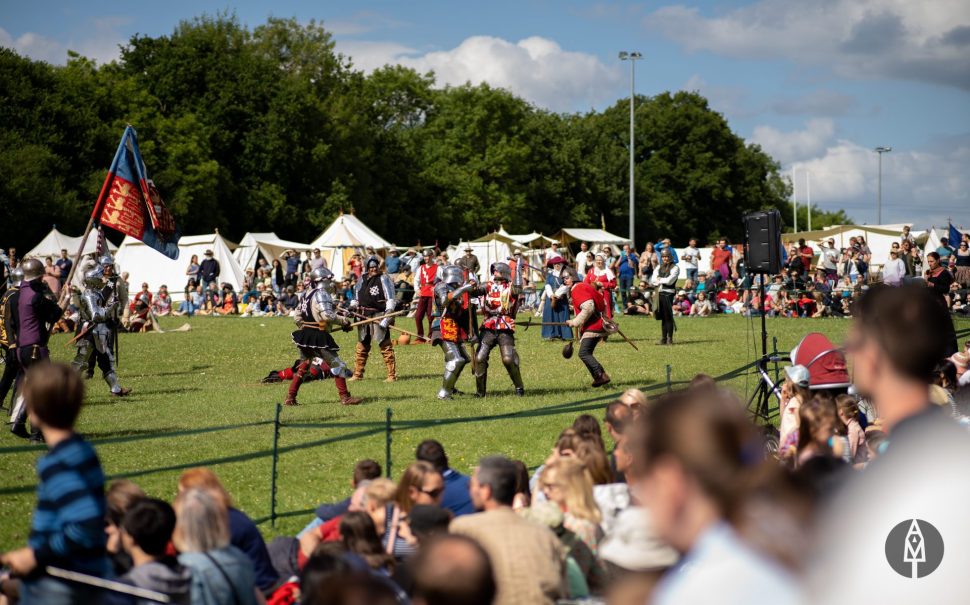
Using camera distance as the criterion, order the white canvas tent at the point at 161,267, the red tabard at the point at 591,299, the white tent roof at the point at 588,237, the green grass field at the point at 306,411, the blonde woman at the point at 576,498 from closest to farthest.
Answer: the blonde woman at the point at 576,498 < the green grass field at the point at 306,411 < the red tabard at the point at 591,299 < the white canvas tent at the point at 161,267 < the white tent roof at the point at 588,237

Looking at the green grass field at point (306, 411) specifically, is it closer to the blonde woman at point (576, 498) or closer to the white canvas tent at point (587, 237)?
the blonde woman at point (576, 498)

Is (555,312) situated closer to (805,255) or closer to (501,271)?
(805,255)

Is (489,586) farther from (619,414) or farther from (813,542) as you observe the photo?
(619,414)

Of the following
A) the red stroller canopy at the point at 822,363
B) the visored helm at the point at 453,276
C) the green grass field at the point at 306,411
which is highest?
the visored helm at the point at 453,276

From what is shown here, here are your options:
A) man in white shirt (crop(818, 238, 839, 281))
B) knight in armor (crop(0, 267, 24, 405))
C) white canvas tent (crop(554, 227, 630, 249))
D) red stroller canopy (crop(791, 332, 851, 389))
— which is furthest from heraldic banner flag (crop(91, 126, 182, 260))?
white canvas tent (crop(554, 227, 630, 249))

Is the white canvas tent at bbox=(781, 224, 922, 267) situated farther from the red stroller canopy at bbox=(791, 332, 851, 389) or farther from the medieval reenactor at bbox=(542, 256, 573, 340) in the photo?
the red stroller canopy at bbox=(791, 332, 851, 389)

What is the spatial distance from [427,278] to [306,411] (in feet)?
30.4

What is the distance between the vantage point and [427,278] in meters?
22.6

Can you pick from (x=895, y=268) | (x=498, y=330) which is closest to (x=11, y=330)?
(x=498, y=330)

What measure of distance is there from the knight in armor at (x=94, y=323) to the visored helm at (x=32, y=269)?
2351 mm

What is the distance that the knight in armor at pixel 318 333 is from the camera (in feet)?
45.5

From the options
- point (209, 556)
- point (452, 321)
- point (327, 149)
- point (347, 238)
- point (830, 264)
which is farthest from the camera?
point (327, 149)

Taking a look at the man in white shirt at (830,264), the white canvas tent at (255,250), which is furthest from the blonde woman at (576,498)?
the white canvas tent at (255,250)

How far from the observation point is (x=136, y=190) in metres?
15.5
